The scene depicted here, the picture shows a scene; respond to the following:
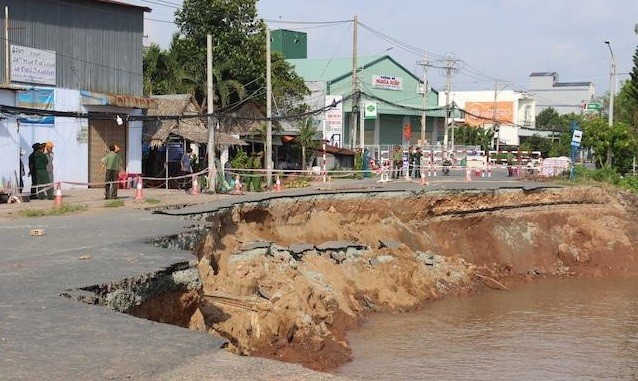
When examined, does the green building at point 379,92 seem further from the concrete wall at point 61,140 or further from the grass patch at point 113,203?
the grass patch at point 113,203

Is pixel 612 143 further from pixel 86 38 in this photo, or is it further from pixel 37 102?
pixel 37 102

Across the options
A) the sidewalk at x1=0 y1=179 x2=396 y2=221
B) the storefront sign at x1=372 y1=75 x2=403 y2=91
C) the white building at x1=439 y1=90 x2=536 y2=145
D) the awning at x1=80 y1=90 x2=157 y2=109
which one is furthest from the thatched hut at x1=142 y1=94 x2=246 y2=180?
the white building at x1=439 y1=90 x2=536 y2=145

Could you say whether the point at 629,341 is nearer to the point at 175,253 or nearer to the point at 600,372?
the point at 600,372

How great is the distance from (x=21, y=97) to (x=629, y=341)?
55.6 feet

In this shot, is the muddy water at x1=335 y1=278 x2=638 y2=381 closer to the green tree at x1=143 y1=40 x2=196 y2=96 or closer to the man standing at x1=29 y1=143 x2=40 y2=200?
the man standing at x1=29 y1=143 x2=40 y2=200

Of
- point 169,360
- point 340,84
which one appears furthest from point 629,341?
point 340,84

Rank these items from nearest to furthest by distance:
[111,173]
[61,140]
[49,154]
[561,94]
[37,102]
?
1. [111,173]
2. [49,154]
3. [37,102]
4. [61,140]
5. [561,94]

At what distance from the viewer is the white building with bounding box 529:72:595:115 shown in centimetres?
11781

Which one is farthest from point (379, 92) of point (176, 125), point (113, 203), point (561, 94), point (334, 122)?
point (561, 94)

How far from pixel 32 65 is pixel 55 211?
7144 millimetres

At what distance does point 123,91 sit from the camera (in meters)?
27.1

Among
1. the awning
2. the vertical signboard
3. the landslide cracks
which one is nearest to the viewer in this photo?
the landslide cracks

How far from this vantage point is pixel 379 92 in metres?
61.8

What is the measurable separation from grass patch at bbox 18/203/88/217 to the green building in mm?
37021
